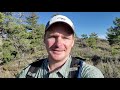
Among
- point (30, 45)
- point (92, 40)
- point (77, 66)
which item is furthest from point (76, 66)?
point (30, 45)

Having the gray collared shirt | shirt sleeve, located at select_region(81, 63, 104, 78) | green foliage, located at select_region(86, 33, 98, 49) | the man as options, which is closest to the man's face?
the man

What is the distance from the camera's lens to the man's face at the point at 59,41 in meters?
2.29

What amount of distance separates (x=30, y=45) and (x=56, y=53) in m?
0.67

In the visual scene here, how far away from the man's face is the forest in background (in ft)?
1.22

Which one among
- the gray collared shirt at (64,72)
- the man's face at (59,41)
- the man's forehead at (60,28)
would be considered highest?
the man's forehead at (60,28)

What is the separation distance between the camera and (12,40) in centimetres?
282

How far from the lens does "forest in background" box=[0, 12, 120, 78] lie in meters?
2.75

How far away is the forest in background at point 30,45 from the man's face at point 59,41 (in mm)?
373

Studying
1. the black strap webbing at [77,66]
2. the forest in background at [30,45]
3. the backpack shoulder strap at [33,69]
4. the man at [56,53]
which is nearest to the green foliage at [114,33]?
the forest in background at [30,45]

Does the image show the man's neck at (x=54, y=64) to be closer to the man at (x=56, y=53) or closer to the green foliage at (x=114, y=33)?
the man at (x=56, y=53)

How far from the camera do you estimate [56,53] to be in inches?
90.0

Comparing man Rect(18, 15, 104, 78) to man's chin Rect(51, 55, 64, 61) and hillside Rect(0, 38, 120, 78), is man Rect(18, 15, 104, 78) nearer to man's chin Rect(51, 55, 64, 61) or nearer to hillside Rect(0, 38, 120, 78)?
man's chin Rect(51, 55, 64, 61)
